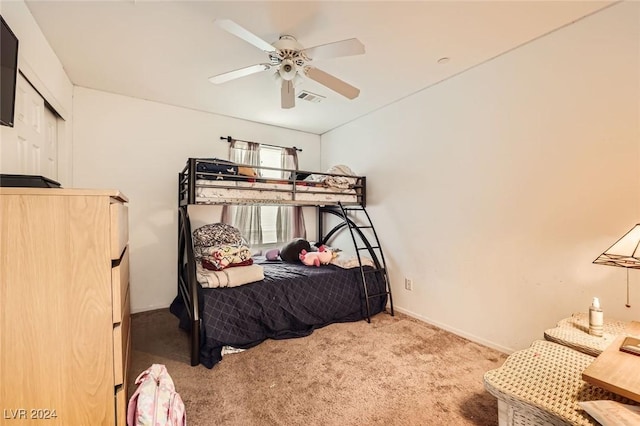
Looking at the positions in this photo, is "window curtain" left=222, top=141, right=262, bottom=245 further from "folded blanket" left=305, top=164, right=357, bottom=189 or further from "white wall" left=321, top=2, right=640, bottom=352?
"white wall" left=321, top=2, right=640, bottom=352

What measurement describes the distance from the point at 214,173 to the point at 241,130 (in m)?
1.54

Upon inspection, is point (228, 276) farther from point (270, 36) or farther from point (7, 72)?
point (270, 36)

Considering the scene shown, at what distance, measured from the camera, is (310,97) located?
302 cm

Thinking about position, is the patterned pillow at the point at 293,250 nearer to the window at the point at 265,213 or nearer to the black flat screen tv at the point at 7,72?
the window at the point at 265,213

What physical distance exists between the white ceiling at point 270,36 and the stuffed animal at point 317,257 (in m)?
1.84

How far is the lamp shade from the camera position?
4.36 ft

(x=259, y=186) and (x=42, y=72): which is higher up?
(x=42, y=72)

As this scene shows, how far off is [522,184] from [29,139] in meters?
3.61

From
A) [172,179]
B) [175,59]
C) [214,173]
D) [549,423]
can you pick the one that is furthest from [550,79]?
[172,179]

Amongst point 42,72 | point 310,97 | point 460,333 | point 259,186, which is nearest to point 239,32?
point 259,186

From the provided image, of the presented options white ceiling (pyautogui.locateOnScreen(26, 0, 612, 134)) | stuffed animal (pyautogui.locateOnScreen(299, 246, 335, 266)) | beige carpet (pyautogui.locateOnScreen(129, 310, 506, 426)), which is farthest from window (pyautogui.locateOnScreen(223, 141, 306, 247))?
beige carpet (pyautogui.locateOnScreen(129, 310, 506, 426))

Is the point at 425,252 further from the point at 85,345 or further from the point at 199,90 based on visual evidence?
the point at 199,90

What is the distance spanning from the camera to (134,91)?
2.88 meters

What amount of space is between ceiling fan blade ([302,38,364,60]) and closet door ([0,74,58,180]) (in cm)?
186
